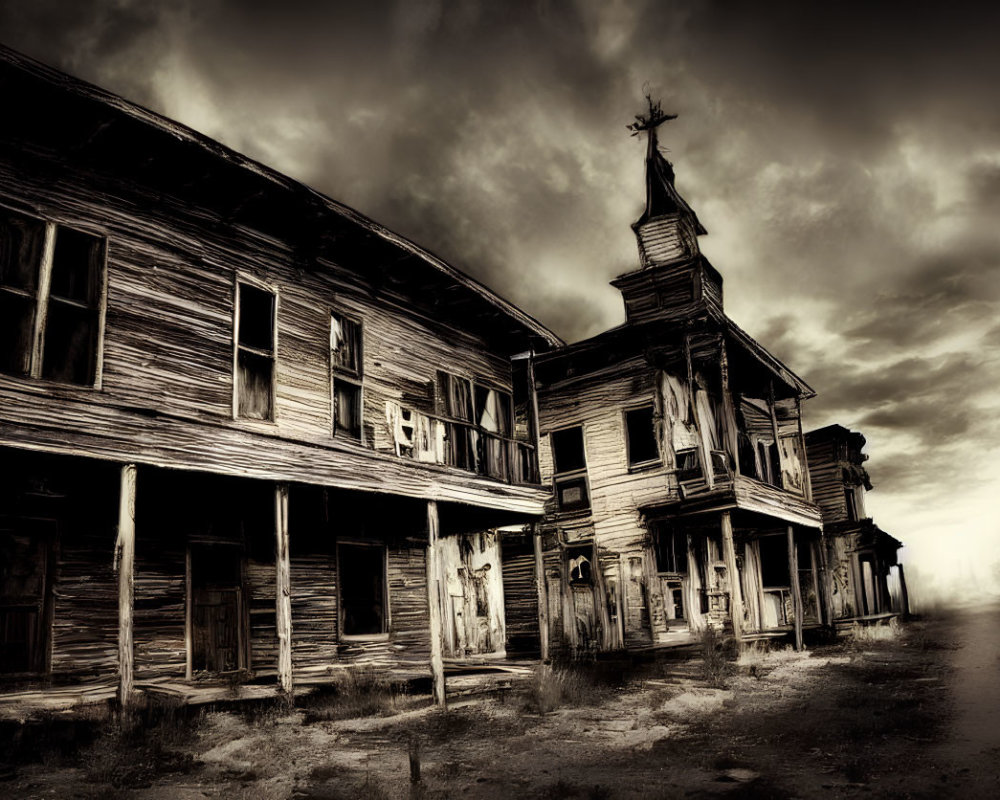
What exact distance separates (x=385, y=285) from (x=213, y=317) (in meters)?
3.98

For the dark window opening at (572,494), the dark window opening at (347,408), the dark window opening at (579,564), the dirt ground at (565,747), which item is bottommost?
the dirt ground at (565,747)

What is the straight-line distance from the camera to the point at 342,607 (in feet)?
46.0

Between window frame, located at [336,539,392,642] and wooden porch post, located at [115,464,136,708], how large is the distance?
4.99 m

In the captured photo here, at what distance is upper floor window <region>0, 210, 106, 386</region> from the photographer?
364 inches

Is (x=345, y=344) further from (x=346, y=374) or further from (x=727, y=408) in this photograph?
(x=727, y=408)

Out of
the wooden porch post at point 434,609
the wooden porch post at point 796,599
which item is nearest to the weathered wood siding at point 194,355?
the wooden porch post at point 434,609

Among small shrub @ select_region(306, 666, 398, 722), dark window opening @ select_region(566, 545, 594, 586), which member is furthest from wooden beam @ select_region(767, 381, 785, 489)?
small shrub @ select_region(306, 666, 398, 722)

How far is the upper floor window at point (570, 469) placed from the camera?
21125mm

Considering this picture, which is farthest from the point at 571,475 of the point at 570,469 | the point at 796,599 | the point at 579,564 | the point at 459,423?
the point at 459,423

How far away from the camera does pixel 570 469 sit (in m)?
21.9

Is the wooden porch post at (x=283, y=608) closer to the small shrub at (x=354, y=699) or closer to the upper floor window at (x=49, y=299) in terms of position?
the small shrub at (x=354, y=699)

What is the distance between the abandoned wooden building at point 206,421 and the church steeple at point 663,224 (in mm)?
7912

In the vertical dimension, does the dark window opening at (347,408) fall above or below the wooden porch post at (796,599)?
above

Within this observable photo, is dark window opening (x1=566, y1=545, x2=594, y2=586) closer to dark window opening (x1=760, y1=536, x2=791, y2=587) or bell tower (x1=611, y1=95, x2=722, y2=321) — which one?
bell tower (x1=611, y1=95, x2=722, y2=321)
